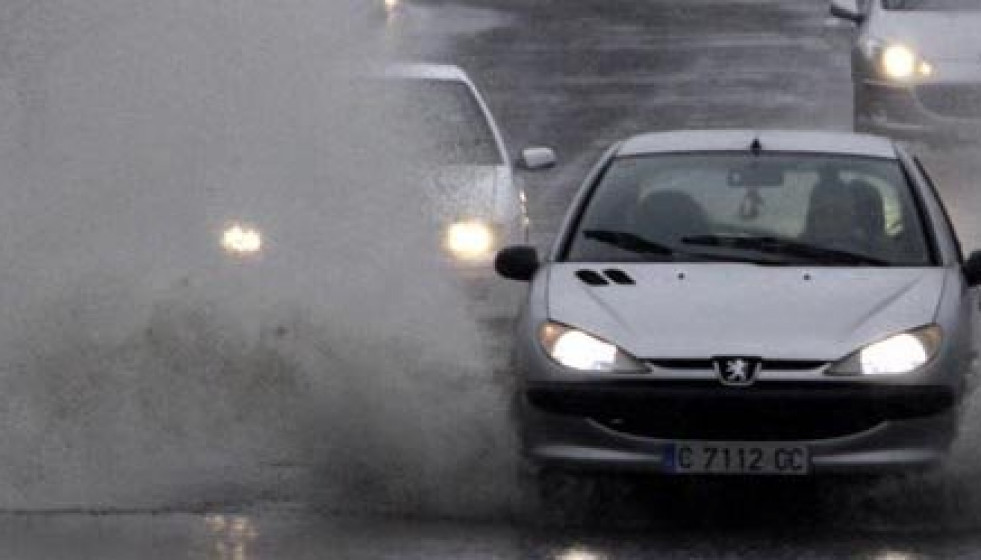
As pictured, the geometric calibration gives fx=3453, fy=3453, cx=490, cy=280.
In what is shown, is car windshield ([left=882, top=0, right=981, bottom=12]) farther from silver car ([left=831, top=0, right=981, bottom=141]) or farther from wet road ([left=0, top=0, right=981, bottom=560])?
wet road ([left=0, top=0, right=981, bottom=560])

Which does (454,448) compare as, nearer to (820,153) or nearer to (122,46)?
(820,153)

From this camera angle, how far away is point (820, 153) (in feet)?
43.7

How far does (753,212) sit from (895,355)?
179 cm

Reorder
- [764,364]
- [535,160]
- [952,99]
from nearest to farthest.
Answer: [764,364] → [535,160] → [952,99]

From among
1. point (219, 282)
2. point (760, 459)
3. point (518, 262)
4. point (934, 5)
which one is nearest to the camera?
point (760, 459)

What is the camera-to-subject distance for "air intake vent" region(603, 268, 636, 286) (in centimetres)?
1213

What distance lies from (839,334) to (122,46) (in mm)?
7964

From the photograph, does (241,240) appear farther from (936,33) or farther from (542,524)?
(936,33)

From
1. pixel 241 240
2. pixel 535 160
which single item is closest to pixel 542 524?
pixel 241 240

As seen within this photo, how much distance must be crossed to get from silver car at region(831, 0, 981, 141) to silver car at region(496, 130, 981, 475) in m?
10.8

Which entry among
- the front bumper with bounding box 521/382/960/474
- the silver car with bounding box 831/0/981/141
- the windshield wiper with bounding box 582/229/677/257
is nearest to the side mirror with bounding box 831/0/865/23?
the silver car with bounding box 831/0/981/141

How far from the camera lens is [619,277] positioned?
40.1 feet

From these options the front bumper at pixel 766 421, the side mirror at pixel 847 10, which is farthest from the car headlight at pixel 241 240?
the side mirror at pixel 847 10

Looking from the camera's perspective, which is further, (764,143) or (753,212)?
(764,143)
